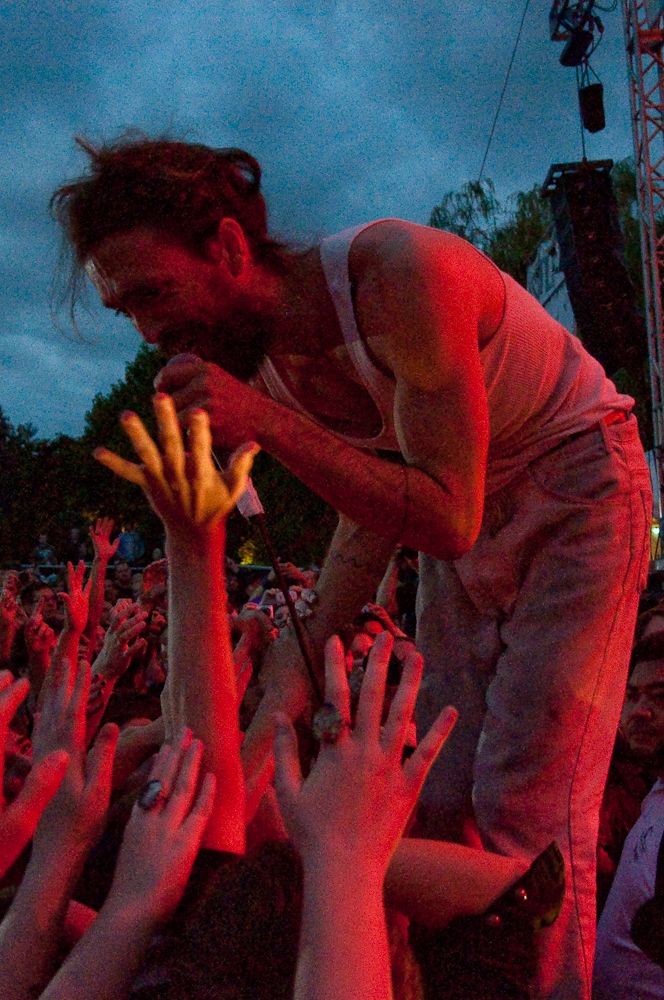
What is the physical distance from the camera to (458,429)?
63.1 inches

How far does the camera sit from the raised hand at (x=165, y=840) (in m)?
1.16

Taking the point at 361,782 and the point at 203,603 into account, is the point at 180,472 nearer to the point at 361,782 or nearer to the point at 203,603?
the point at 203,603

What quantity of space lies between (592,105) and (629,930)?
43.8 feet

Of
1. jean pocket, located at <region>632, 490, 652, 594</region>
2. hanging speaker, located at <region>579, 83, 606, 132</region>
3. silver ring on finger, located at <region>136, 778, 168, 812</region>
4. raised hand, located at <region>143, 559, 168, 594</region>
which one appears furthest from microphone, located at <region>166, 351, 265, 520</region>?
hanging speaker, located at <region>579, 83, 606, 132</region>

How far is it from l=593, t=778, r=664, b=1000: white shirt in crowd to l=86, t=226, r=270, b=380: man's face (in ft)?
5.52

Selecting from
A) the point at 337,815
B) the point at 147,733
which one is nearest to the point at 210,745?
the point at 337,815

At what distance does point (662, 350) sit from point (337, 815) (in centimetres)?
983

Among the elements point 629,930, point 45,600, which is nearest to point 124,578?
point 45,600

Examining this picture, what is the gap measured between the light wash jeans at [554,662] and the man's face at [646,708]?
119 centimetres

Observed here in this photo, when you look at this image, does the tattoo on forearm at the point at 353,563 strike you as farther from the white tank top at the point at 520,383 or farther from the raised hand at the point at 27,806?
the raised hand at the point at 27,806

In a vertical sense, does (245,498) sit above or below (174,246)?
below

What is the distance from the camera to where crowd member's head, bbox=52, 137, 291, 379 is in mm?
1773

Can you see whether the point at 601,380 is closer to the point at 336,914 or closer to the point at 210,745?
the point at 210,745

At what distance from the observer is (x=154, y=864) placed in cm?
118
